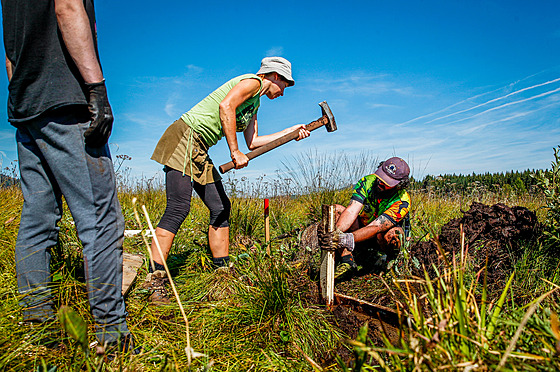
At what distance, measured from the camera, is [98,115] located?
1.70 meters

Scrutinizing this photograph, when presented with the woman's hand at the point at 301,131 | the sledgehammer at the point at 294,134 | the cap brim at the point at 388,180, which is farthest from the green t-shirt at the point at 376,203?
the woman's hand at the point at 301,131

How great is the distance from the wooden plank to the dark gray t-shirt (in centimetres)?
142

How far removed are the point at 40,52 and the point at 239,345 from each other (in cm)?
197

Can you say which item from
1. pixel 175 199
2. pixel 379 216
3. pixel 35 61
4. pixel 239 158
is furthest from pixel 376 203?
pixel 35 61

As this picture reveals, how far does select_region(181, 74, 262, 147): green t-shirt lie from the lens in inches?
111

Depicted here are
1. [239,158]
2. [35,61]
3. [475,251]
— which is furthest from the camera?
[475,251]

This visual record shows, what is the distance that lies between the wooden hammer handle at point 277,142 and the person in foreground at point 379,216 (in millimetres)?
824

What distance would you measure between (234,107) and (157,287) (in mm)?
1568

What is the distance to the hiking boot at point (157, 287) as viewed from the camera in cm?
266

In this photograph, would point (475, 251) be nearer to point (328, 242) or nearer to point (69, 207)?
point (328, 242)

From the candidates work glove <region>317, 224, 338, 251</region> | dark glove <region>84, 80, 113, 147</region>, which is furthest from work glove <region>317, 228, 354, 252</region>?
dark glove <region>84, 80, 113, 147</region>

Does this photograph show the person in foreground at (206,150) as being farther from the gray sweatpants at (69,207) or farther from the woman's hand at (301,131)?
the gray sweatpants at (69,207)

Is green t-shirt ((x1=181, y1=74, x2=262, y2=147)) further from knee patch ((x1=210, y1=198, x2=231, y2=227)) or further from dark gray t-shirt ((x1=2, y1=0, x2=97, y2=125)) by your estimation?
dark gray t-shirt ((x1=2, y1=0, x2=97, y2=125))

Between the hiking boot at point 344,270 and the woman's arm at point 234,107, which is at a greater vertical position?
the woman's arm at point 234,107
